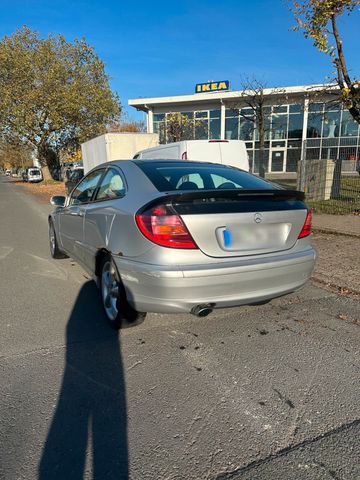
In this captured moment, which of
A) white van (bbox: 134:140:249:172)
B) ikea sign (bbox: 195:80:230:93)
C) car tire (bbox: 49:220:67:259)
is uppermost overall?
ikea sign (bbox: 195:80:230:93)

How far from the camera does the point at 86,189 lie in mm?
4707

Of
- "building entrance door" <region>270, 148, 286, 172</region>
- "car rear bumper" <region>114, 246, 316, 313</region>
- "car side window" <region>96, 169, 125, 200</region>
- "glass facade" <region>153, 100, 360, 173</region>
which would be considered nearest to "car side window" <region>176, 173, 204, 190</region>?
"car side window" <region>96, 169, 125, 200</region>

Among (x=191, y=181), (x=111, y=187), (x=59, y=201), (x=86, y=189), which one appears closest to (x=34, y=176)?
(x=59, y=201)

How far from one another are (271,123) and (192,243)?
108 ft

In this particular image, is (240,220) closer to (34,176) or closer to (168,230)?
(168,230)

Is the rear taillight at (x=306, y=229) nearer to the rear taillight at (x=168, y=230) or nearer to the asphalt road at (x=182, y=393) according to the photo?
the asphalt road at (x=182, y=393)

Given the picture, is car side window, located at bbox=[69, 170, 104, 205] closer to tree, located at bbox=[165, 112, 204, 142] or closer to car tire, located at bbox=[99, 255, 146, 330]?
car tire, located at bbox=[99, 255, 146, 330]

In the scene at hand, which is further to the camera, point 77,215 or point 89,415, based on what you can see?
point 77,215

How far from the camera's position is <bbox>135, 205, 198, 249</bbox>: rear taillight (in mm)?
2859

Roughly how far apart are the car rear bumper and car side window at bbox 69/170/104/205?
57.9 inches

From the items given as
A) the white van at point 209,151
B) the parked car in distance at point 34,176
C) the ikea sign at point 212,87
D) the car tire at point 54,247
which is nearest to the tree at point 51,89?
the ikea sign at point 212,87

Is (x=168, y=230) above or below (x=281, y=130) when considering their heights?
below

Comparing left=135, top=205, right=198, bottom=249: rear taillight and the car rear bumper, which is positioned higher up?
left=135, top=205, right=198, bottom=249: rear taillight

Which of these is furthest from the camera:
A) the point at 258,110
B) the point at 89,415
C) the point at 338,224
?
the point at 258,110
